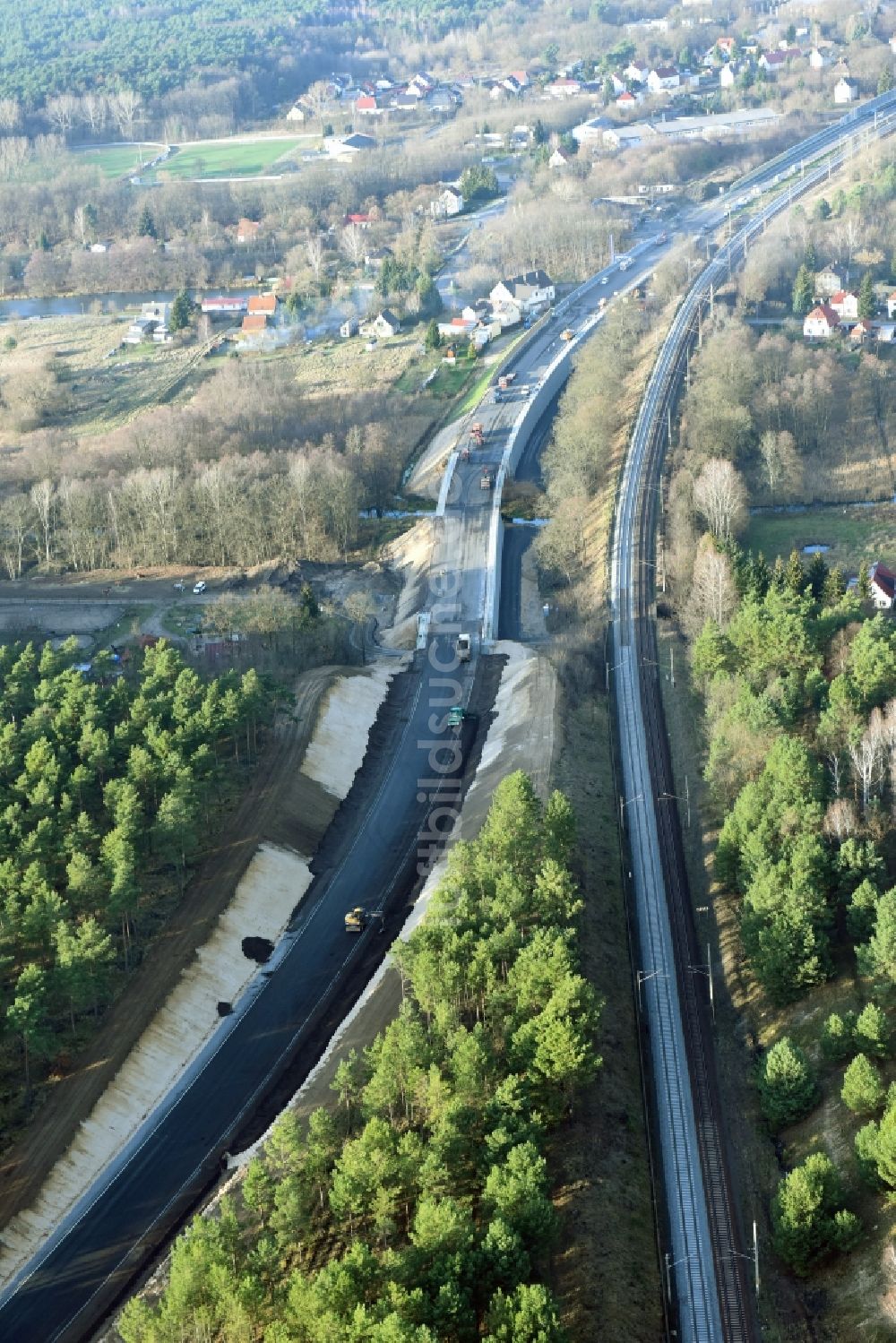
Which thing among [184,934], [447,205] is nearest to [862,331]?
[447,205]

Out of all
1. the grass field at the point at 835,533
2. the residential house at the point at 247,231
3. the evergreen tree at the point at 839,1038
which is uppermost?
the residential house at the point at 247,231

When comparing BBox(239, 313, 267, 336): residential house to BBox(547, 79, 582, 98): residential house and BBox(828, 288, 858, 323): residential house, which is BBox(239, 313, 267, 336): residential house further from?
BBox(547, 79, 582, 98): residential house

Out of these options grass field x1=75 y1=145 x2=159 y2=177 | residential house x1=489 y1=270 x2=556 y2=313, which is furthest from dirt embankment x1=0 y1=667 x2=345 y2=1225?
grass field x1=75 y1=145 x2=159 y2=177

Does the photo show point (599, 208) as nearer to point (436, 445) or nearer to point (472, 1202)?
A: point (436, 445)

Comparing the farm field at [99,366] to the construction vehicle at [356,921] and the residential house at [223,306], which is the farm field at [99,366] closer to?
the residential house at [223,306]

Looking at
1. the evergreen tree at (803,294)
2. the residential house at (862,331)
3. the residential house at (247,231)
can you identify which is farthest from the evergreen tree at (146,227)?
the residential house at (862,331)

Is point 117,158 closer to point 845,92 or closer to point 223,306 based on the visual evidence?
point 223,306
